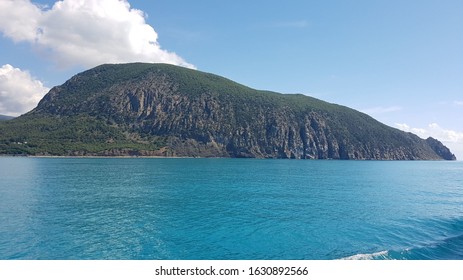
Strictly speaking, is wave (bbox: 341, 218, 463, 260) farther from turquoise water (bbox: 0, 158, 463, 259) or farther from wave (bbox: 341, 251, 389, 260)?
turquoise water (bbox: 0, 158, 463, 259)

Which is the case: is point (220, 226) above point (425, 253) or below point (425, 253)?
above

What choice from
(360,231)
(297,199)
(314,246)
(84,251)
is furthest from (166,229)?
(297,199)

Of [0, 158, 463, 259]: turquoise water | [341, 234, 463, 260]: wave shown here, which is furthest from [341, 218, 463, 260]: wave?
[0, 158, 463, 259]: turquoise water

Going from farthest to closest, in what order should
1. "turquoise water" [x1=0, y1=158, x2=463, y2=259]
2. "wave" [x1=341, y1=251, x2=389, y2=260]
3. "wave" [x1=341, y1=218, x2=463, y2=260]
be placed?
"wave" [x1=341, y1=218, x2=463, y2=260], "turquoise water" [x1=0, y1=158, x2=463, y2=259], "wave" [x1=341, y1=251, x2=389, y2=260]

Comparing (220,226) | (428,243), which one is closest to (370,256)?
(428,243)

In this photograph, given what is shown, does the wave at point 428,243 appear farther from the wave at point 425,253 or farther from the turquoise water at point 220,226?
the turquoise water at point 220,226

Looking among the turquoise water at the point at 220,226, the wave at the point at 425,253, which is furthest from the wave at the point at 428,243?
the turquoise water at the point at 220,226

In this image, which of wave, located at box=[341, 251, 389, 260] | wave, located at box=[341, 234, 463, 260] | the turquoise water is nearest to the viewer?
wave, located at box=[341, 251, 389, 260]

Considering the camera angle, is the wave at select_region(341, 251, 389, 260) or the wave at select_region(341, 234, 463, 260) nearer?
the wave at select_region(341, 251, 389, 260)

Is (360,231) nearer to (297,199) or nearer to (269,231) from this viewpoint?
(269,231)

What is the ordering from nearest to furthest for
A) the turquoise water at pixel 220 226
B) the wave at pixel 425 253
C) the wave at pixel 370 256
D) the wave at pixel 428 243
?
the wave at pixel 370 256 < the wave at pixel 425 253 < the turquoise water at pixel 220 226 < the wave at pixel 428 243

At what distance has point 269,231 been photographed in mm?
36938

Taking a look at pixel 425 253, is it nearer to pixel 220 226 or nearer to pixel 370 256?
pixel 370 256

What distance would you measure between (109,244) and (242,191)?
4292 cm
